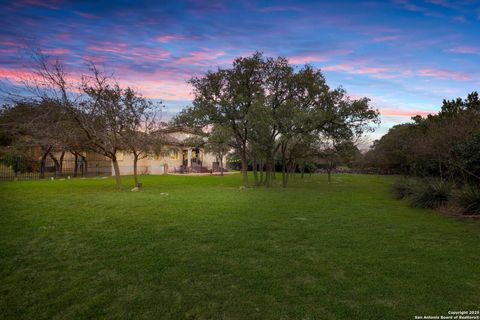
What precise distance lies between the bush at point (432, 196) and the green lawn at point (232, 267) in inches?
126

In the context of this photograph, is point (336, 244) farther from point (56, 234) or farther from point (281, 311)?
point (56, 234)

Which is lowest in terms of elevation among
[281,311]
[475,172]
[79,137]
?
[281,311]

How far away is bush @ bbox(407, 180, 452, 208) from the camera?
436 inches

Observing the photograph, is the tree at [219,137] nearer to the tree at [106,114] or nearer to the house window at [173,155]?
the tree at [106,114]

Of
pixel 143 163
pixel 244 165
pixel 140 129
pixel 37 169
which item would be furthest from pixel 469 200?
pixel 143 163

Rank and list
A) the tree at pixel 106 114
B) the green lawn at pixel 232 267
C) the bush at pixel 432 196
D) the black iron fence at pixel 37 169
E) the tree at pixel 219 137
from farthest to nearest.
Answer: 1. the black iron fence at pixel 37 169
2. the tree at pixel 219 137
3. the tree at pixel 106 114
4. the bush at pixel 432 196
5. the green lawn at pixel 232 267

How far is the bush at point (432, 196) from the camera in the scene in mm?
11062

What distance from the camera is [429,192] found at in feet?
37.4

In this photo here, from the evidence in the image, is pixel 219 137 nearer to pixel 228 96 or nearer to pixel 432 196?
pixel 228 96

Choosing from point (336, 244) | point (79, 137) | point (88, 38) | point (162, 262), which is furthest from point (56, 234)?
point (79, 137)

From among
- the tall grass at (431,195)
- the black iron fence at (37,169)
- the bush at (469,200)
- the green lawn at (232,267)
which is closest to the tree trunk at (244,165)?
the tall grass at (431,195)

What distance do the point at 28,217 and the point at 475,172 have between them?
15.5 metres

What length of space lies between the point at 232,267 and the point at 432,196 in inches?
402

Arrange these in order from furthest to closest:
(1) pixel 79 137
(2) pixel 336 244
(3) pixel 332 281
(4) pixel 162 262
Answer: (1) pixel 79 137 → (2) pixel 336 244 → (4) pixel 162 262 → (3) pixel 332 281
